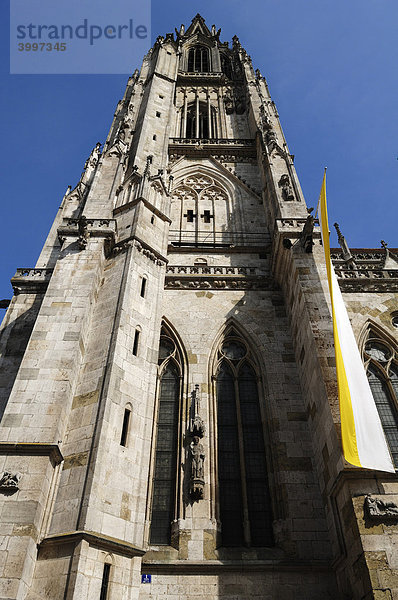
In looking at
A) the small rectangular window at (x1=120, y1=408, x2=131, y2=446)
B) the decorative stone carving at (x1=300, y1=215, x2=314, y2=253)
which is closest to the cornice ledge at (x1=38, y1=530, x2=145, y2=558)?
the small rectangular window at (x1=120, y1=408, x2=131, y2=446)

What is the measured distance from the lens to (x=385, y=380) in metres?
12.0

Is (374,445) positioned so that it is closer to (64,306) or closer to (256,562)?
(256,562)

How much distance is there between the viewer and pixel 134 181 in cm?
1684

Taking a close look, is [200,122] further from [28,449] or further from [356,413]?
[28,449]

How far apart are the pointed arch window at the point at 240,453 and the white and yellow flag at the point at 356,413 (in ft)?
11.3

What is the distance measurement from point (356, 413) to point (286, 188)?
10.5m

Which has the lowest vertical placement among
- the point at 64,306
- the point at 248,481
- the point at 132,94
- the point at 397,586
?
the point at 397,586

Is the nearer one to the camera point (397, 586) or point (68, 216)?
point (397, 586)

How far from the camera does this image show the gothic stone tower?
7.92 meters

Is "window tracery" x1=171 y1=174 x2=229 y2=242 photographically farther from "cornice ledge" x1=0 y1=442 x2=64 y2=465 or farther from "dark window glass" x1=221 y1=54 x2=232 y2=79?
"dark window glass" x1=221 y1=54 x2=232 y2=79

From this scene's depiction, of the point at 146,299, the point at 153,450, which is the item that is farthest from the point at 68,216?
the point at 153,450

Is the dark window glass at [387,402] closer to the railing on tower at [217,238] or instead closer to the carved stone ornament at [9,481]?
the railing on tower at [217,238]

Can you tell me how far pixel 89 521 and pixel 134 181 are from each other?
476 inches

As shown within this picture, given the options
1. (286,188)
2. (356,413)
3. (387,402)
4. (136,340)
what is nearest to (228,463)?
(136,340)
